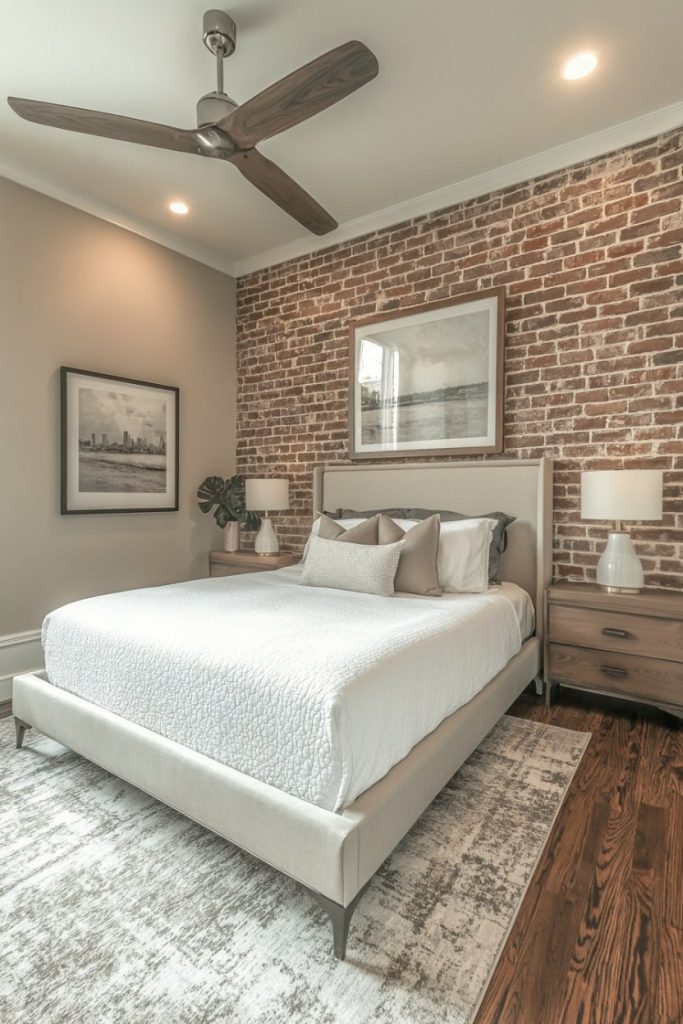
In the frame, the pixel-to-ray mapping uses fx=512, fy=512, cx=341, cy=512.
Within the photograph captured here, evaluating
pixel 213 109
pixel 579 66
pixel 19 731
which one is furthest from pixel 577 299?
pixel 19 731

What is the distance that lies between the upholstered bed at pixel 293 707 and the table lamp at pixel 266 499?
4.34 feet

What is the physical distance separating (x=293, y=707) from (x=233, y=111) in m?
2.11

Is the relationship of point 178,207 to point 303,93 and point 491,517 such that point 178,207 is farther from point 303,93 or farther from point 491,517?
point 491,517

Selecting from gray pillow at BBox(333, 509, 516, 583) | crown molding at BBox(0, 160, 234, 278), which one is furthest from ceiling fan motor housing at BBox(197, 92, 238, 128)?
gray pillow at BBox(333, 509, 516, 583)

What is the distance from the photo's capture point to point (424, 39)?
2158mm

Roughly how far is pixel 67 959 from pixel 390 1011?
2.58 feet

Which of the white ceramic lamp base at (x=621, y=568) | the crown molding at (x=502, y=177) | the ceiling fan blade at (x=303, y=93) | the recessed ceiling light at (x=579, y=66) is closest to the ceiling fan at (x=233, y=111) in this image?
the ceiling fan blade at (x=303, y=93)

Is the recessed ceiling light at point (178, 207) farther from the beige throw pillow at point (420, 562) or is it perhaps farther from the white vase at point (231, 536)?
the beige throw pillow at point (420, 562)

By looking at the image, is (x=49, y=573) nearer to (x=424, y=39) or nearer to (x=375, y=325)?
(x=375, y=325)

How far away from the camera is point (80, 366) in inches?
132

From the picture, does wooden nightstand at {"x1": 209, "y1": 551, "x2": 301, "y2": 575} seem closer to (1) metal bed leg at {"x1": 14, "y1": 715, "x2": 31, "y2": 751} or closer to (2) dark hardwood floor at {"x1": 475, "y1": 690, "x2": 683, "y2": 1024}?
(1) metal bed leg at {"x1": 14, "y1": 715, "x2": 31, "y2": 751}

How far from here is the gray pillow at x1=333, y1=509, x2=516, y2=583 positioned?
2848 millimetres

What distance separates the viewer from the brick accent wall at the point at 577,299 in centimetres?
267

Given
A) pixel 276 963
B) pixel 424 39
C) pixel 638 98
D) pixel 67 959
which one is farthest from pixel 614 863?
pixel 638 98
